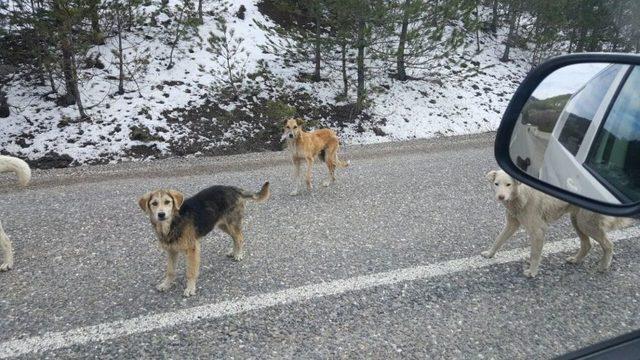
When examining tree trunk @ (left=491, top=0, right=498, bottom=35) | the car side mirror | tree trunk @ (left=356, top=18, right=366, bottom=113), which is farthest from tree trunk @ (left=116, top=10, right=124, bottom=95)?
tree trunk @ (left=491, top=0, right=498, bottom=35)

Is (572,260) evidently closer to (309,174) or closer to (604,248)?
(604,248)

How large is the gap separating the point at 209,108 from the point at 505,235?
9.86 meters

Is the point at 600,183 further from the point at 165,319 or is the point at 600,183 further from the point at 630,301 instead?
the point at 165,319

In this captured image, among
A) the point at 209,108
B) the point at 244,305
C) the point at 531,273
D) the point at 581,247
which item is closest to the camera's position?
the point at 244,305

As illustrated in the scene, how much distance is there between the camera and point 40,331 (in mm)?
3773

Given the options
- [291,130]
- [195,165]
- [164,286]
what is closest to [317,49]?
[195,165]

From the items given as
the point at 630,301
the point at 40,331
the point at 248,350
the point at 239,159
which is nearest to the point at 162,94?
the point at 239,159

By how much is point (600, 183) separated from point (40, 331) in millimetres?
4566

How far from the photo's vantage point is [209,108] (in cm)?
1255

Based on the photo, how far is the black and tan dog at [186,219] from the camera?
13.8 ft

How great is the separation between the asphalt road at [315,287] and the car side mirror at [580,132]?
170 cm

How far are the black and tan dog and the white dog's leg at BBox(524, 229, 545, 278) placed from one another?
3405 mm

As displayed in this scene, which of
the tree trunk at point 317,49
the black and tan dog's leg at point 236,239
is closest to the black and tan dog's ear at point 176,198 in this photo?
the black and tan dog's leg at point 236,239

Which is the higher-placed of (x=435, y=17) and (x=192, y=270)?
(x=435, y=17)
